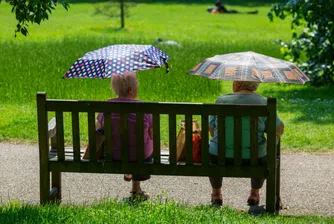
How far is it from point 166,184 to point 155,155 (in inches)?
53.2

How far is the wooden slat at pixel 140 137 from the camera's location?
20.5 feet

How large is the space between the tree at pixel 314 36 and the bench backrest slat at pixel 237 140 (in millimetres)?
8060

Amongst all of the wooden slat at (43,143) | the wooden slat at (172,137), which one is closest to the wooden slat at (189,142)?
the wooden slat at (172,137)

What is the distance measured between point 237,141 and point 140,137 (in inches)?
28.4

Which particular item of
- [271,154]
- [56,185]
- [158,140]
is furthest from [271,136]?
[56,185]

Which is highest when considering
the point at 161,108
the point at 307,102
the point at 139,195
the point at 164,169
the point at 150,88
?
the point at 161,108

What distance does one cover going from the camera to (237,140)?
6176 mm

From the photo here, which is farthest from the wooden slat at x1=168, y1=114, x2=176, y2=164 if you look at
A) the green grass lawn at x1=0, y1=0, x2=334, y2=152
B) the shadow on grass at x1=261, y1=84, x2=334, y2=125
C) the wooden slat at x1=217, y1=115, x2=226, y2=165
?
the shadow on grass at x1=261, y1=84, x2=334, y2=125

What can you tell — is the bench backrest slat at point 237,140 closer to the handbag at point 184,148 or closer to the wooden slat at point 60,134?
the handbag at point 184,148

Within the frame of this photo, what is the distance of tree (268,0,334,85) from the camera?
46.1 ft

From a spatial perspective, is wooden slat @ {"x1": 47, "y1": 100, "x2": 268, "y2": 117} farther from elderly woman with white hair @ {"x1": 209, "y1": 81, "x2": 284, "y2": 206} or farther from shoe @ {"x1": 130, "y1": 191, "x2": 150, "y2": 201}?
shoe @ {"x1": 130, "y1": 191, "x2": 150, "y2": 201}

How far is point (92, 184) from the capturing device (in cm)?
760

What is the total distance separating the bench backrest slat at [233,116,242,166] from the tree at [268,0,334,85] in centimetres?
806

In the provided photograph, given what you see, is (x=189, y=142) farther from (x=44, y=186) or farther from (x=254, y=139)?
(x=44, y=186)
